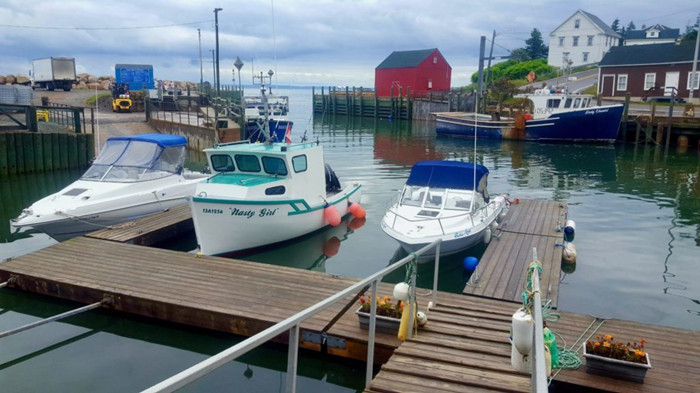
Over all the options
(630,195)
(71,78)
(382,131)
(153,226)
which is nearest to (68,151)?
(153,226)

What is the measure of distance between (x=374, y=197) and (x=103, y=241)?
422 inches

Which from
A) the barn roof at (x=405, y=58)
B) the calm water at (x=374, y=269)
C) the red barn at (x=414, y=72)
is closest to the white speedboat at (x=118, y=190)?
the calm water at (x=374, y=269)

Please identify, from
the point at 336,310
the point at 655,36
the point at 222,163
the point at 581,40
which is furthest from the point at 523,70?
the point at 336,310

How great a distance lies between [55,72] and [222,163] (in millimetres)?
46255

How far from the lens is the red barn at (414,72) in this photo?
6744 cm

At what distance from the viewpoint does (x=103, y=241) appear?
490 inches

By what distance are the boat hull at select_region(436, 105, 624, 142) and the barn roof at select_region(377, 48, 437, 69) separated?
87.2 ft

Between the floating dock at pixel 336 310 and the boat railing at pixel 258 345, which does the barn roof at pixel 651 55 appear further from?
the boat railing at pixel 258 345

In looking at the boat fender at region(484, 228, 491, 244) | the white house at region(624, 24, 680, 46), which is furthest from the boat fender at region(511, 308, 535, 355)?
the white house at region(624, 24, 680, 46)

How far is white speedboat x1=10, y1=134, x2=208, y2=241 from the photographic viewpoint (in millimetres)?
13305

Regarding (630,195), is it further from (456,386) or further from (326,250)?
(456,386)

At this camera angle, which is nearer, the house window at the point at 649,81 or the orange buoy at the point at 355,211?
the orange buoy at the point at 355,211

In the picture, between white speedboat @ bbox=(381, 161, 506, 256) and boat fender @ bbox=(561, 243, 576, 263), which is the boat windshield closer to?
white speedboat @ bbox=(381, 161, 506, 256)

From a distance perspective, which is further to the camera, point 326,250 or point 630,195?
point 630,195
